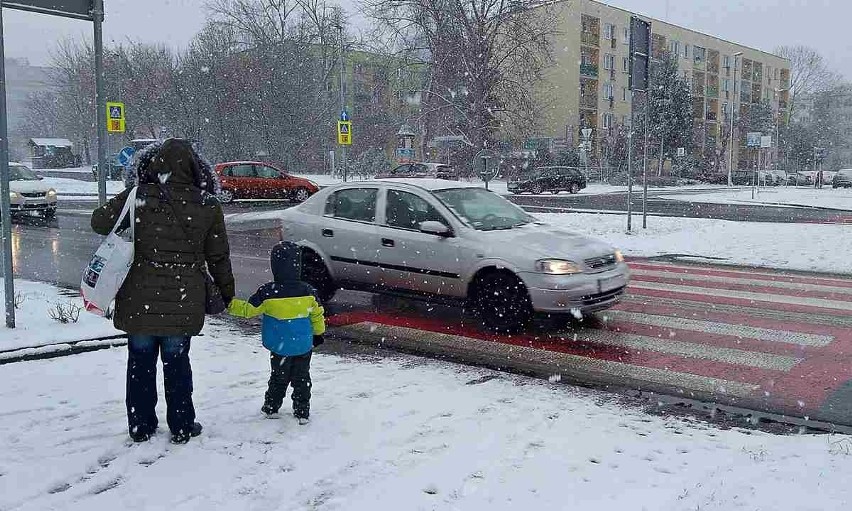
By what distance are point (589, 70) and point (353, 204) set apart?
65.8 metres

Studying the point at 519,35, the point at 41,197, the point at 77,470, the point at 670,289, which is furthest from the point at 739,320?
the point at 519,35

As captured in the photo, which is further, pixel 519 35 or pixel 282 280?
pixel 519 35

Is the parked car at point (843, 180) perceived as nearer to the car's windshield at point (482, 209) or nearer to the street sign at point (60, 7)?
the car's windshield at point (482, 209)

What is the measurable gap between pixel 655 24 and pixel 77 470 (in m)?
81.3

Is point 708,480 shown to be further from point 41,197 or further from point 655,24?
point 655,24

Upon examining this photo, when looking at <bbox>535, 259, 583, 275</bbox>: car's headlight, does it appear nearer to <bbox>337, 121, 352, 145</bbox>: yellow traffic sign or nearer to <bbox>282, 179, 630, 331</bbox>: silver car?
<bbox>282, 179, 630, 331</bbox>: silver car

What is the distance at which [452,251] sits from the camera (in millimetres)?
7953

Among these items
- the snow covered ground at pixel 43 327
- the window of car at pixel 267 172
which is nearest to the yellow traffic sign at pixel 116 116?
the window of car at pixel 267 172

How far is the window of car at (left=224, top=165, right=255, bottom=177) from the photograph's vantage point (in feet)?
98.3

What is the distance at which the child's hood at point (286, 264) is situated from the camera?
485 centimetres

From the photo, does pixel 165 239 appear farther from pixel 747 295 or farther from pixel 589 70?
pixel 589 70

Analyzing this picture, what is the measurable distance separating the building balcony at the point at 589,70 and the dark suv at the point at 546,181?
30374 mm

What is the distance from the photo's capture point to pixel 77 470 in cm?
407

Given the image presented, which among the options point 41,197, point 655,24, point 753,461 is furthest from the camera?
point 655,24
